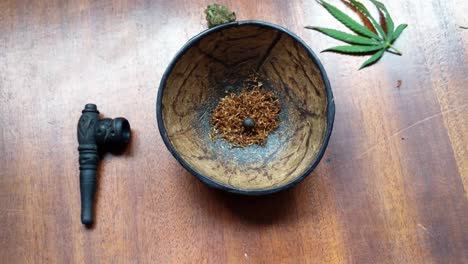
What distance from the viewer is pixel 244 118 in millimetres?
1049

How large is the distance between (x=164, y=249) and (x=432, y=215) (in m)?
0.58

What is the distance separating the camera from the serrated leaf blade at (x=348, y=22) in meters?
1.08

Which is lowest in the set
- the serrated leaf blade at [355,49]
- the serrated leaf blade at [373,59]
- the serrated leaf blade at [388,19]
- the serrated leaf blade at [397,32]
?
the serrated leaf blade at [373,59]

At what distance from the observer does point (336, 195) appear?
1.03 m

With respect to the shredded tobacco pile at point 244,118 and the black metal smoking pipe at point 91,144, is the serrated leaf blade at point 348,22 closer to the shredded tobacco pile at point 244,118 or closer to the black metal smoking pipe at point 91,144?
the shredded tobacco pile at point 244,118

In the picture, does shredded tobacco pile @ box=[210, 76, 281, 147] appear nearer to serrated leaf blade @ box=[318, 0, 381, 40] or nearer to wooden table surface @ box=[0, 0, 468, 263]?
wooden table surface @ box=[0, 0, 468, 263]

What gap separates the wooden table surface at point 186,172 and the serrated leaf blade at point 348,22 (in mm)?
18

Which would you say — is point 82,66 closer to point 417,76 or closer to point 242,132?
point 242,132

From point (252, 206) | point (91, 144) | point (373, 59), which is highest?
point (373, 59)

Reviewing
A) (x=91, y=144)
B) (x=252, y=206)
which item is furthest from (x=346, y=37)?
(x=91, y=144)

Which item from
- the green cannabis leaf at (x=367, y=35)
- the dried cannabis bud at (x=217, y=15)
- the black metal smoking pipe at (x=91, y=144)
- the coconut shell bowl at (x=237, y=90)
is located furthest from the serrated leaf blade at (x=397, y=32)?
the black metal smoking pipe at (x=91, y=144)

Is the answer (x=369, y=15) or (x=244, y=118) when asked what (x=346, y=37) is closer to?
(x=369, y=15)

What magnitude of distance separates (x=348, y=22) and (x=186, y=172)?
0.51 meters

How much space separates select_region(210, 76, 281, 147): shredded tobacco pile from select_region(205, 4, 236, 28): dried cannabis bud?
0.57ft
